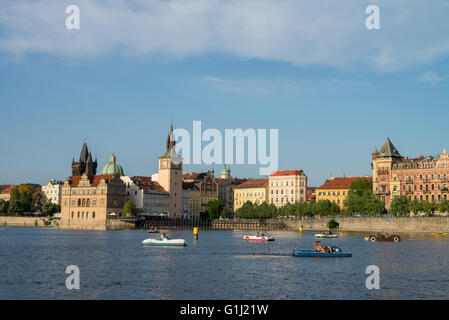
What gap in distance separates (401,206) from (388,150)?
92.6 feet

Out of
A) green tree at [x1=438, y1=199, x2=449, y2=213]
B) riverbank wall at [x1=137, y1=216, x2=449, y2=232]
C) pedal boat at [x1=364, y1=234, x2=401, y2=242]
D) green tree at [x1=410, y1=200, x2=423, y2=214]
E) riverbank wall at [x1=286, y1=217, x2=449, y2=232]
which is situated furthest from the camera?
green tree at [x1=410, y1=200, x2=423, y2=214]

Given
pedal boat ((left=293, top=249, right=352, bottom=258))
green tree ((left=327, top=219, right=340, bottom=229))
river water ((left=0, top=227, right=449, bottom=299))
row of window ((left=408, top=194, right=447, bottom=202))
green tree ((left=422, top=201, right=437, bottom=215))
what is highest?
row of window ((left=408, top=194, right=447, bottom=202))

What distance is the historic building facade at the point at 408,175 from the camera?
16962 centimetres

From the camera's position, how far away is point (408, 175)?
176 m

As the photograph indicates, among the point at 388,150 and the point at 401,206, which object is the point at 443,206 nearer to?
the point at 401,206

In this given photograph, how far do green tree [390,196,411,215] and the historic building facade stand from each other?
13.4 metres

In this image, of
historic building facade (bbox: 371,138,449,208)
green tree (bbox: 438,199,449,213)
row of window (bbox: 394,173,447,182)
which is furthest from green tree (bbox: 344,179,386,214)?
green tree (bbox: 438,199,449,213)

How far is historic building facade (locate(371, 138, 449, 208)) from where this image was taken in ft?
557

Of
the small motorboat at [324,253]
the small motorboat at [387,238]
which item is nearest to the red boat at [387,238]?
the small motorboat at [387,238]

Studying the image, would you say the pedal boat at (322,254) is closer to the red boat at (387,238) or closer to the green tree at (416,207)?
the red boat at (387,238)

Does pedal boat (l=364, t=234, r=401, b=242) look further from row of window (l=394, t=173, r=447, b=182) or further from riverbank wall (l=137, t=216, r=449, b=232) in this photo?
row of window (l=394, t=173, r=447, b=182)

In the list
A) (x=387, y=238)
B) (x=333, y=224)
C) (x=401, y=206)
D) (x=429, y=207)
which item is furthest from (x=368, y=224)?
(x=387, y=238)
